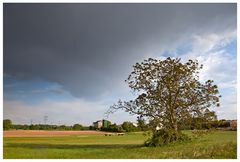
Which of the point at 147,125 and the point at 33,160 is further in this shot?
the point at 147,125

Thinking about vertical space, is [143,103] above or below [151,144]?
above

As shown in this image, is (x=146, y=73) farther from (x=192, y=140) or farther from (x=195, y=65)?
(x=192, y=140)

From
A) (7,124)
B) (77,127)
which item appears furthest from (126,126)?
(7,124)

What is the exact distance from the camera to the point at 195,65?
21.0m

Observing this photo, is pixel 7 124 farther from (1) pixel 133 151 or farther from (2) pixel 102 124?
(1) pixel 133 151

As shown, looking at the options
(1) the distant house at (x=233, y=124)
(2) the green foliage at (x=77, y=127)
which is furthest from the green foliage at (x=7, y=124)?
(1) the distant house at (x=233, y=124)

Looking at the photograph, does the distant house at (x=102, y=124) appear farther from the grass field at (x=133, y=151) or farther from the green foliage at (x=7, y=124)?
the grass field at (x=133, y=151)

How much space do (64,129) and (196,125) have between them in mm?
38552

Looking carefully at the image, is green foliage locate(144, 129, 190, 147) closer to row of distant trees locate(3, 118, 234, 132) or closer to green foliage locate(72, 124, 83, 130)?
row of distant trees locate(3, 118, 234, 132)

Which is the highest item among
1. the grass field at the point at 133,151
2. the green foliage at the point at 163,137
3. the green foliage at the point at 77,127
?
the green foliage at the point at 77,127

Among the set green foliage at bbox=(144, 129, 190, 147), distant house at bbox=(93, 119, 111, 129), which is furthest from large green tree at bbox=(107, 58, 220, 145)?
distant house at bbox=(93, 119, 111, 129)

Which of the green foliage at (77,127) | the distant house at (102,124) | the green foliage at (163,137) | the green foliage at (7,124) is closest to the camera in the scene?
the green foliage at (163,137)

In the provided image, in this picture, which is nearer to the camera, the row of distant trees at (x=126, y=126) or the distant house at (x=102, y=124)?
the row of distant trees at (x=126, y=126)

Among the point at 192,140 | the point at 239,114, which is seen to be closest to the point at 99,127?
the point at 192,140
